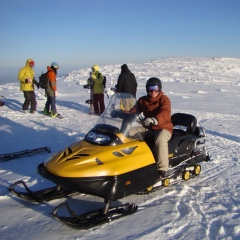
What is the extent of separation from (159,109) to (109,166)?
4.68 feet

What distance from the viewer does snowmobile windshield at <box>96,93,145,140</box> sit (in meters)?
3.88

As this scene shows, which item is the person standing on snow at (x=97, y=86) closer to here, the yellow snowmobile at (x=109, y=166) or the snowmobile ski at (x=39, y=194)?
the yellow snowmobile at (x=109, y=166)

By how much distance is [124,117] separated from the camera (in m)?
4.00

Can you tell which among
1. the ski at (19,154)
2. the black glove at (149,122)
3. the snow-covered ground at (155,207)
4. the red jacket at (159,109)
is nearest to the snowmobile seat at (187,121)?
the red jacket at (159,109)

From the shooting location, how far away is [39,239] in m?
3.00

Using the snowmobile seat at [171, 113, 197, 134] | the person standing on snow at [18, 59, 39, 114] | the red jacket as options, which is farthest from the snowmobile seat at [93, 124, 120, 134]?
the person standing on snow at [18, 59, 39, 114]

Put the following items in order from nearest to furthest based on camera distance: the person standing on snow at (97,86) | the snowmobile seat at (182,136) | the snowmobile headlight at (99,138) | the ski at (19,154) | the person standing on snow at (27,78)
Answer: the snowmobile headlight at (99,138) < the snowmobile seat at (182,136) < the ski at (19,154) < the person standing on snow at (27,78) < the person standing on snow at (97,86)

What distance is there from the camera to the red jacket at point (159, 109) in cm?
420

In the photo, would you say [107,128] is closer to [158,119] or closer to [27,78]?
[158,119]

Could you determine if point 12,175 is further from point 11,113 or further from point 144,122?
point 11,113

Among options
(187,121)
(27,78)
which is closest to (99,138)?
(187,121)

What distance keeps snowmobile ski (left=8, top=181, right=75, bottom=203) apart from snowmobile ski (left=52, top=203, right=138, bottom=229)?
58 cm

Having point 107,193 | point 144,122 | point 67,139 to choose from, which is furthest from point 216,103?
point 107,193

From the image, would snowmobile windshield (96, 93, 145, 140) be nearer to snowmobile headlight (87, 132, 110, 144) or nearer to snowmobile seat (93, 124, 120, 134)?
snowmobile seat (93, 124, 120, 134)
